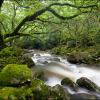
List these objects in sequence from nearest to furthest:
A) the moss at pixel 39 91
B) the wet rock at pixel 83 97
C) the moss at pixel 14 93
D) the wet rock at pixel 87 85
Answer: the moss at pixel 14 93
the moss at pixel 39 91
the wet rock at pixel 83 97
the wet rock at pixel 87 85

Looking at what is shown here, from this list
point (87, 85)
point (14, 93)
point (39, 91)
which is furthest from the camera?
point (87, 85)

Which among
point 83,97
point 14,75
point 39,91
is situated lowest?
point 83,97

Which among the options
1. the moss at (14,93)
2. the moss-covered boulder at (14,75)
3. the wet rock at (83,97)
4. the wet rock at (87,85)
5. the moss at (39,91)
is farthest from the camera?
the wet rock at (87,85)

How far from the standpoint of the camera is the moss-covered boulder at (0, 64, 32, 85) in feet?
28.1

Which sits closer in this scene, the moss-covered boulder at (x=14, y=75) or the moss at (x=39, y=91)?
the moss at (x=39, y=91)

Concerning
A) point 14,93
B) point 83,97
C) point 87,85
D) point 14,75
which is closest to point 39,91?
point 14,93

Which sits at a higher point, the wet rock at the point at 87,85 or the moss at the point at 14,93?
the moss at the point at 14,93

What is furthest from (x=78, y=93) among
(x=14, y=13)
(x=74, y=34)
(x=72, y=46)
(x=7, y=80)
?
(x=72, y=46)

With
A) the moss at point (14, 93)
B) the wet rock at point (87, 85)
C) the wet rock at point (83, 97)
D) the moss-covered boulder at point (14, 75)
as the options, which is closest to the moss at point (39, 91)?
the moss at point (14, 93)

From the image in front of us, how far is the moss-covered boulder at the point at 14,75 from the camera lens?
8.56 meters

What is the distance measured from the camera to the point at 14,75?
8688mm

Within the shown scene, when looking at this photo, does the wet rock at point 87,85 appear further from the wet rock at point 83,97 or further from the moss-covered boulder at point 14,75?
the moss-covered boulder at point 14,75

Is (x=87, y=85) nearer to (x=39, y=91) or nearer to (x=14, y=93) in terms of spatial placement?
(x=39, y=91)

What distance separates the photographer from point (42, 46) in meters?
44.1
